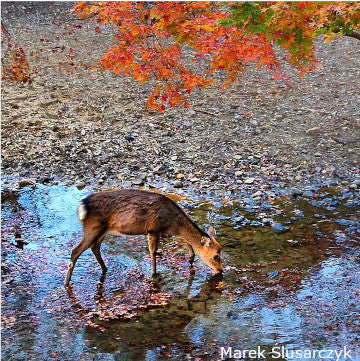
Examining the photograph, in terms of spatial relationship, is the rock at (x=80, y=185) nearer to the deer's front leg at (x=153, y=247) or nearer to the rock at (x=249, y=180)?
the rock at (x=249, y=180)

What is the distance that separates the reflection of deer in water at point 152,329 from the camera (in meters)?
6.75

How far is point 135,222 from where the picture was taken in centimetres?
865

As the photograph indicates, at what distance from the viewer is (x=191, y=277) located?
28.4 ft

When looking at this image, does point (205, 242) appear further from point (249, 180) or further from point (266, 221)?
point (249, 180)

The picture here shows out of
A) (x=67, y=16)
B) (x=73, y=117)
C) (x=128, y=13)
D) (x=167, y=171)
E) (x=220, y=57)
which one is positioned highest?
(x=67, y=16)

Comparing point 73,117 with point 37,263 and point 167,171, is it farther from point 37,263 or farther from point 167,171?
point 37,263

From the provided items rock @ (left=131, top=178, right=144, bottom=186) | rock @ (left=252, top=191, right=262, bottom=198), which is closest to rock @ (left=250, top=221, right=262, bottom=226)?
rock @ (left=252, top=191, right=262, bottom=198)

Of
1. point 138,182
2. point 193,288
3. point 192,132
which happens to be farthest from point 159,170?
point 193,288

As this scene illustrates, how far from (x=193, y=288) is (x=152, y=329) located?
1.32 meters

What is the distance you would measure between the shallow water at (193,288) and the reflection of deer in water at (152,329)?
0.01 meters

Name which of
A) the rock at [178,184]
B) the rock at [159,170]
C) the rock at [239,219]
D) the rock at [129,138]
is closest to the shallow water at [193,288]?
the rock at [239,219]

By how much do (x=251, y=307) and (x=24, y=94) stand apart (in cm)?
1272

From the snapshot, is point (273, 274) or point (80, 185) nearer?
point (273, 274)

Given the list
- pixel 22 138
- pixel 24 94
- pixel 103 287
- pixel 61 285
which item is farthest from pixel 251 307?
pixel 24 94
